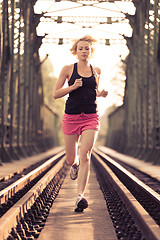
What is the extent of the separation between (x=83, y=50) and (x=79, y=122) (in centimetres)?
74

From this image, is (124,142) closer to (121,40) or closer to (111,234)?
(121,40)

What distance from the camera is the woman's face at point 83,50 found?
5320 millimetres

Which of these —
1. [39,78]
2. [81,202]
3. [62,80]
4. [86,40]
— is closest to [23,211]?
[81,202]

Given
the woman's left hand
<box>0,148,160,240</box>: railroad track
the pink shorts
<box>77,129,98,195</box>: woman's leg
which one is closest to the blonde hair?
the woman's left hand

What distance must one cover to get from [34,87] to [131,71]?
536 cm

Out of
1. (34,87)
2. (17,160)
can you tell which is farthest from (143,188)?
(34,87)

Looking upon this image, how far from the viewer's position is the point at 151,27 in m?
18.4

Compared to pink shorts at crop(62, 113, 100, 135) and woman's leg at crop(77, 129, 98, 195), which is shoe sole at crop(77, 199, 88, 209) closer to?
woman's leg at crop(77, 129, 98, 195)

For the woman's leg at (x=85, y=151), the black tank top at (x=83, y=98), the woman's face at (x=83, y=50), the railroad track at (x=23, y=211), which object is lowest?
the railroad track at (x=23, y=211)

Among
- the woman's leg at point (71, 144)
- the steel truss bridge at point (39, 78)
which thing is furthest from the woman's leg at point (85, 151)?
the steel truss bridge at point (39, 78)

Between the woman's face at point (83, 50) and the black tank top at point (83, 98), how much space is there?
7.7 inches

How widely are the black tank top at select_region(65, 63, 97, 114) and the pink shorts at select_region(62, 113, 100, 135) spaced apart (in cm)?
4

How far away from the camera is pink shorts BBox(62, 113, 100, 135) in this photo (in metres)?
5.25

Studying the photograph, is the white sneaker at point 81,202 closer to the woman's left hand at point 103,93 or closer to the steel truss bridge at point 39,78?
the woman's left hand at point 103,93
